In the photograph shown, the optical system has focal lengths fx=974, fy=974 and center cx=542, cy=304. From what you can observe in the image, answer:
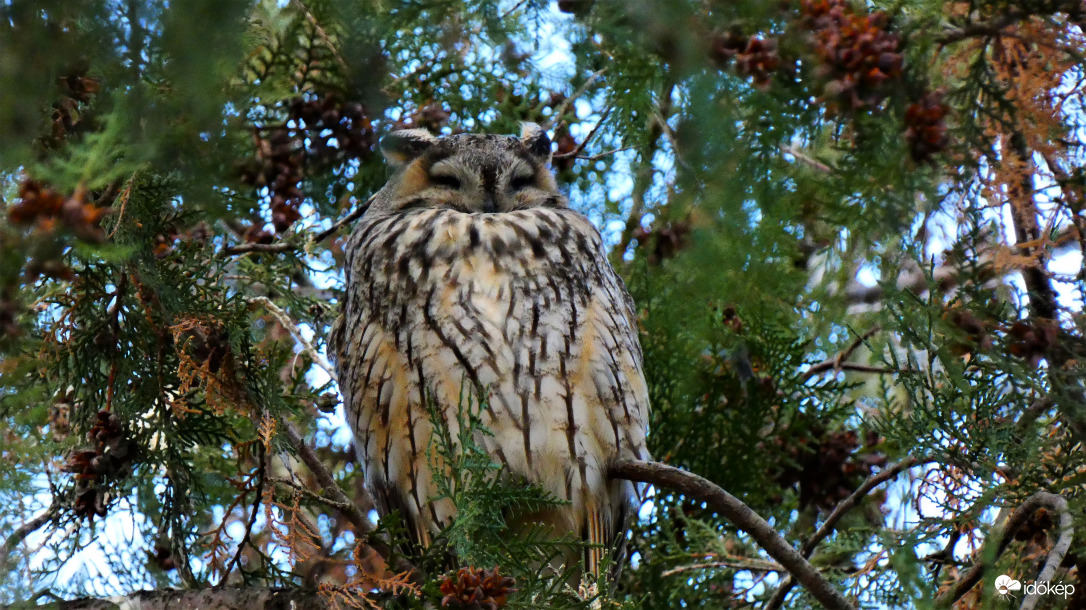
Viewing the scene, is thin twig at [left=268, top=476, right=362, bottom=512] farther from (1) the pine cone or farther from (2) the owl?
(1) the pine cone

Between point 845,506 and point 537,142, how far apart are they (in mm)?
1428

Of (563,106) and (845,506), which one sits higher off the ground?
(563,106)

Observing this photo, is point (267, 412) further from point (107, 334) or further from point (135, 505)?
point (135, 505)

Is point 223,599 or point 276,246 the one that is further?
point 276,246

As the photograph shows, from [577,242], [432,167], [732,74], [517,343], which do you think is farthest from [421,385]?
[732,74]

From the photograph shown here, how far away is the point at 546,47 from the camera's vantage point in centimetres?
302

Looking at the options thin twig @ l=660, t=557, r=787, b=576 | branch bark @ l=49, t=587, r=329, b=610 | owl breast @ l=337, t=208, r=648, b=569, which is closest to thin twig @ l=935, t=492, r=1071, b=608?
thin twig @ l=660, t=557, r=787, b=576

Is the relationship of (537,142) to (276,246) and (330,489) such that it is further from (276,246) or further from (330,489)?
(330,489)

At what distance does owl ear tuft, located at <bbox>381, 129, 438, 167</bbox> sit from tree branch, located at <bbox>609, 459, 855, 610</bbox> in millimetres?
1410

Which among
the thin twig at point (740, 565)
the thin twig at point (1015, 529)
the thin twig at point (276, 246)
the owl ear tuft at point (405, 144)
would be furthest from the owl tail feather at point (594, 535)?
the owl ear tuft at point (405, 144)

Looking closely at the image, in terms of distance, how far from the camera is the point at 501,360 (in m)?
2.39

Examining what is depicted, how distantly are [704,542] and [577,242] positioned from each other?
948 millimetres

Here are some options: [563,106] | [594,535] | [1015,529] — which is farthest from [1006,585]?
[563,106]

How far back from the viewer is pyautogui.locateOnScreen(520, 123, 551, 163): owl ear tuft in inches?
121
